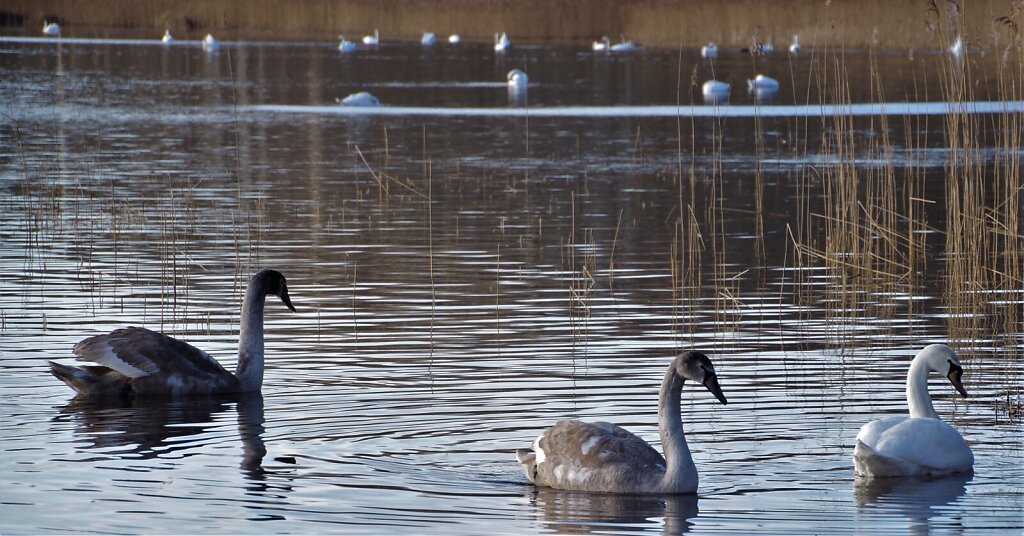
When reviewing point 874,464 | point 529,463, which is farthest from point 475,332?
point 874,464

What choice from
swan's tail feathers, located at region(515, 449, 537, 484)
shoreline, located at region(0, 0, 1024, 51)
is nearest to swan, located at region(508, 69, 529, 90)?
shoreline, located at region(0, 0, 1024, 51)

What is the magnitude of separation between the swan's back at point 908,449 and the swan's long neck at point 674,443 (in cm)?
93

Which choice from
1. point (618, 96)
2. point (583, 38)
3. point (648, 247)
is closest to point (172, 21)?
point (583, 38)

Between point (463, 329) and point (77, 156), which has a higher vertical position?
point (77, 156)

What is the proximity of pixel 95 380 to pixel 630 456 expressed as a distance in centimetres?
406

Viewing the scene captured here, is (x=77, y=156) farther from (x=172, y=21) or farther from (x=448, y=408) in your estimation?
(x=172, y=21)

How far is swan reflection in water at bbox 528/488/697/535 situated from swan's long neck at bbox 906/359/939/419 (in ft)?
5.26

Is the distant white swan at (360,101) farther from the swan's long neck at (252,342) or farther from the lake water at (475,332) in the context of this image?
the swan's long neck at (252,342)

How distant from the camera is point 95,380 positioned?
10.6m

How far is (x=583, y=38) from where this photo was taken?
64188 millimetres

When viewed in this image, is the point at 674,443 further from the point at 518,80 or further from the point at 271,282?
the point at 518,80

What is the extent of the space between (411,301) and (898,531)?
730 centimetres

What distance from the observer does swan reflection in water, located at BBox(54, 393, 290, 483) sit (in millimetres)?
9039

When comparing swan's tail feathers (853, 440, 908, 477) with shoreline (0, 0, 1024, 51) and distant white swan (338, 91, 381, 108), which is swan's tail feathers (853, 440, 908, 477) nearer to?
shoreline (0, 0, 1024, 51)
